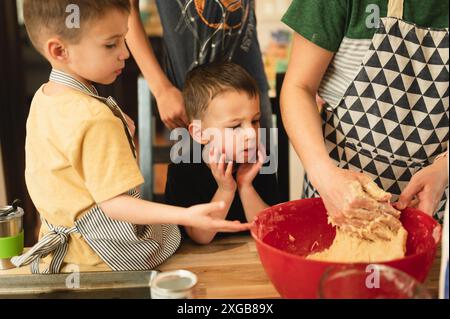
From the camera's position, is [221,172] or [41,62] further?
[41,62]

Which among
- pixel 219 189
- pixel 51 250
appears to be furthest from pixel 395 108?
→ pixel 51 250

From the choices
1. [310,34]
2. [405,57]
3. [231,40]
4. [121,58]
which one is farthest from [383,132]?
[121,58]

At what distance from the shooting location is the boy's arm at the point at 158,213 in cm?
90

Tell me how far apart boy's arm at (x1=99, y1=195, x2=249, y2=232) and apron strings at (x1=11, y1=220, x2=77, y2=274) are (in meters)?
0.14

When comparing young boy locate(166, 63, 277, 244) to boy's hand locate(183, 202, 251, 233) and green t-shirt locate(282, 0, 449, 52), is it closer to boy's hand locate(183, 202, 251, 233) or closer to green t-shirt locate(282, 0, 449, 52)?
green t-shirt locate(282, 0, 449, 52)

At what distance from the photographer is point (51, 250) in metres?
1.07

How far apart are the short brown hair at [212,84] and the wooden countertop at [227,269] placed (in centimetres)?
34

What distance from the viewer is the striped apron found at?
104cm

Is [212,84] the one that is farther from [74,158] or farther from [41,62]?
[41,62]

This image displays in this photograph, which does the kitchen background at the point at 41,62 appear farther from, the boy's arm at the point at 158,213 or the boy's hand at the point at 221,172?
the boy's arm at the point at 158,213

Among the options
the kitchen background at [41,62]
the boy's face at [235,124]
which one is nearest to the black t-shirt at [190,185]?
the boy's face at [235,124]

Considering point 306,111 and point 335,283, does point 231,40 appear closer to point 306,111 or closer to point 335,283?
point 306,111

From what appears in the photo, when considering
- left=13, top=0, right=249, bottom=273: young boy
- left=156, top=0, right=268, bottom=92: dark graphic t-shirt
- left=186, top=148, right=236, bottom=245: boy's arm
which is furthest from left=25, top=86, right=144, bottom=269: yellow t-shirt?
left=156, top=0, right=268, bottom=92: dark graphic t-shirt

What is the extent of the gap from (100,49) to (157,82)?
0.43 m
